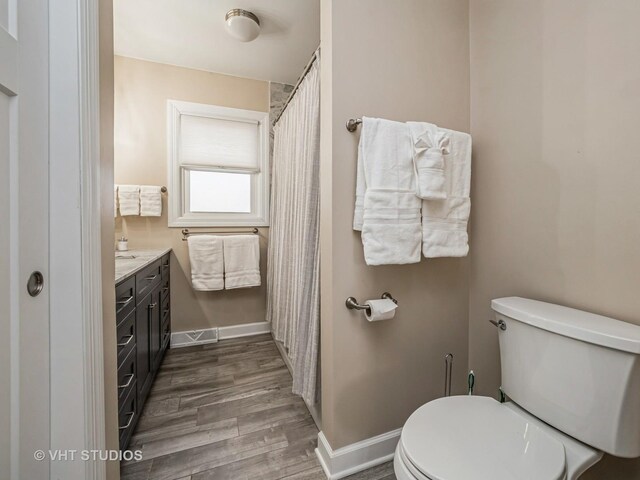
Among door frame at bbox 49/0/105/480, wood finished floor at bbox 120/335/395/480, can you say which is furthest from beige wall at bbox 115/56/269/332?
door frame at bbox 49/0/105/480

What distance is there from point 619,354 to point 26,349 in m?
1.54

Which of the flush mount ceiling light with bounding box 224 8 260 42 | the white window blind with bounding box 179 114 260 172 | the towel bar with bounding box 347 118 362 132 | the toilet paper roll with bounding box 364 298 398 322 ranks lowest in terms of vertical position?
the toilet paper roll with bounding box 364 298 398 322

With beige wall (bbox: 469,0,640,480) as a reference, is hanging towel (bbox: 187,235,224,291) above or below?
below

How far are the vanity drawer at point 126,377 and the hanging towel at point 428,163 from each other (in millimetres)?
1460

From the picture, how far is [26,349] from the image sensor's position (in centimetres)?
65

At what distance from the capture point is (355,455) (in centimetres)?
116

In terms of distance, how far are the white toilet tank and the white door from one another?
1443mm

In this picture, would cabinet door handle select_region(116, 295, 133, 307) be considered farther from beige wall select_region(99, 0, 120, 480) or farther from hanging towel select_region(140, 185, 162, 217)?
hanging towel select_region(140, 185, 162, 217)

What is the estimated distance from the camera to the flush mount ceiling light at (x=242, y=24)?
1.69m

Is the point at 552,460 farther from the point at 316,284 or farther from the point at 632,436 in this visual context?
the point at 316,284

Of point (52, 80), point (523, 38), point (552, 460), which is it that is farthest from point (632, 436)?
point (52, 80)

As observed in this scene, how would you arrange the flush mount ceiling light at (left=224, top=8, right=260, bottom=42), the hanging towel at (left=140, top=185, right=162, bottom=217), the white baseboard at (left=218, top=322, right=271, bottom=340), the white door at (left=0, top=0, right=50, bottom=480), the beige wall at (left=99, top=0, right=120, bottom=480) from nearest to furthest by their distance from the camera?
the white door at (left=0, top=0, right=50, bottom=480), the beige wall at (left=99, top=0, right=120, bottom=480), the flush mount ceiling light at (left=224, top=8, right=260, bottom=42), the hanging towel at (left=140, top=185, right=162, bottom=217), the white baseboard at (left=218, top=322, right=271, bottom=340)

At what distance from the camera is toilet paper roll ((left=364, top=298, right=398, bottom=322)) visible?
1.08 m

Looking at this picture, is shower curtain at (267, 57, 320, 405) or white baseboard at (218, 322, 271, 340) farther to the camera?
white baseboard at (218, 322, 271, 340)
